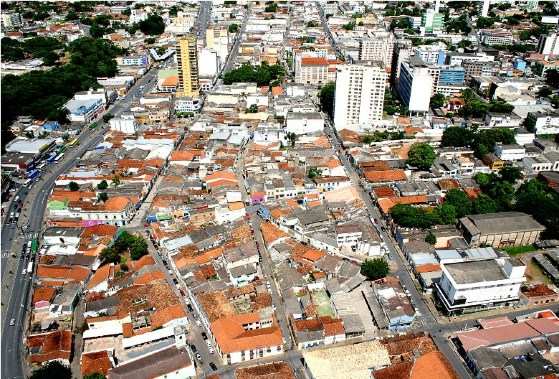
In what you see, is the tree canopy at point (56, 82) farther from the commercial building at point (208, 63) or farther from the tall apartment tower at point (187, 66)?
the commercial building at point (208, 63)

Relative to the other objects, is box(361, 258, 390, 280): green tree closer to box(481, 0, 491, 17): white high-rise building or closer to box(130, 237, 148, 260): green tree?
box(130, 237, 148, 260): green tree

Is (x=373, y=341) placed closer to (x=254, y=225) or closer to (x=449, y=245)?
(x=449, y=245)

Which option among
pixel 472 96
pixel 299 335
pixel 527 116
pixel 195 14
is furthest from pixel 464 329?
pixel 195 14

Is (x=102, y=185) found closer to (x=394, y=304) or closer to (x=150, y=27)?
(x=394, y=304)

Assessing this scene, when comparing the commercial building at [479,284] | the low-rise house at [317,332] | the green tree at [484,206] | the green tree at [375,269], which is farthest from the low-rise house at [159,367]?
the green tree at [484,206]

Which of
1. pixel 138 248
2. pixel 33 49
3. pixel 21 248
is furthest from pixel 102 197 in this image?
pixel 33 49

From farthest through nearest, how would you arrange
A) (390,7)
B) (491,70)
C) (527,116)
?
(390,7), (491,70), (527,116)

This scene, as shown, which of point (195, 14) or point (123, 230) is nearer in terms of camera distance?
point (123, 230)

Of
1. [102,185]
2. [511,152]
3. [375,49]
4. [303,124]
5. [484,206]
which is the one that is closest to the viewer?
[484,206]
